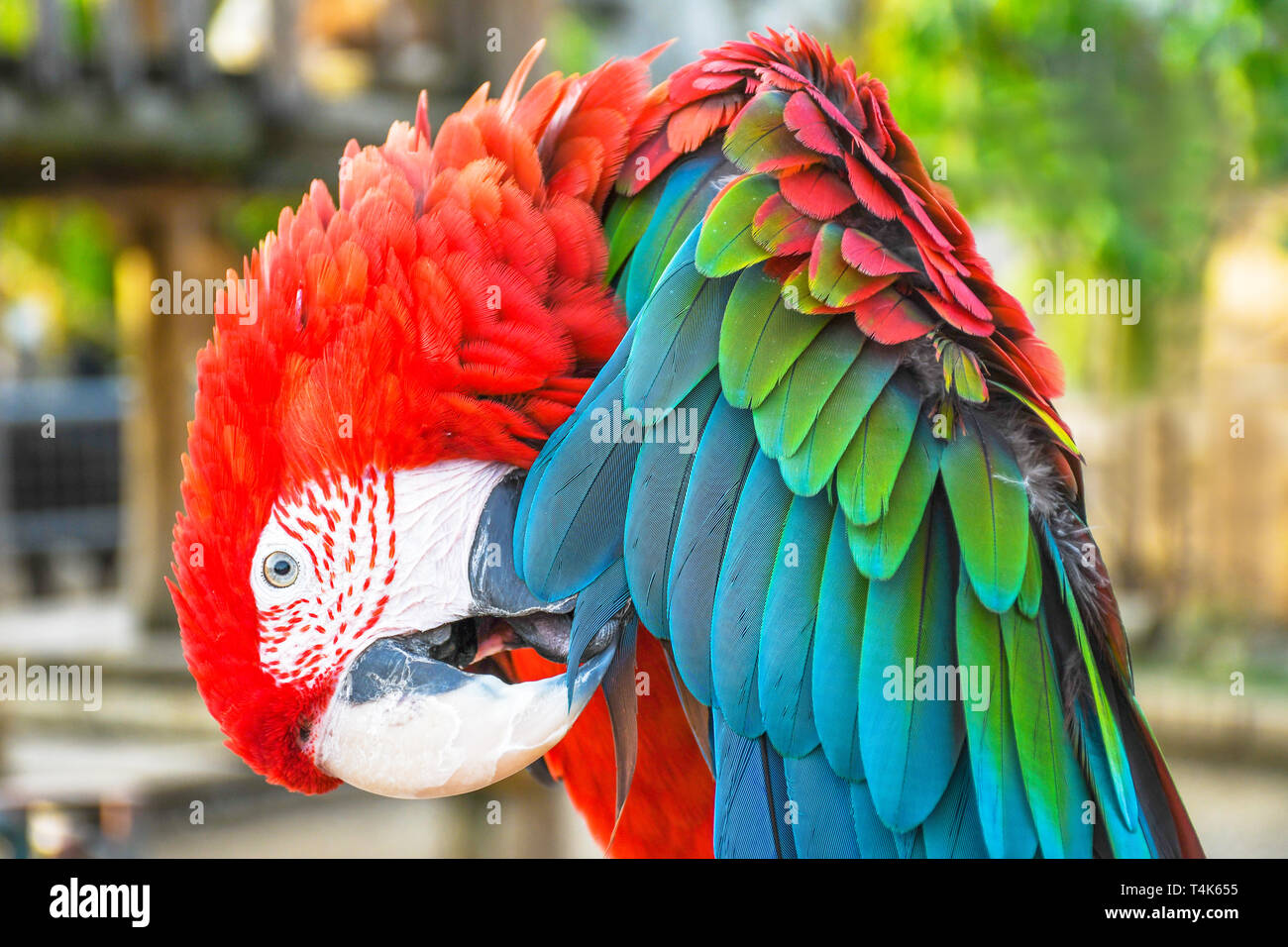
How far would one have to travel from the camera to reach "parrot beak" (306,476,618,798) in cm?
56

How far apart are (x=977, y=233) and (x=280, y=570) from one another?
1.65m

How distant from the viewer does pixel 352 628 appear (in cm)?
57

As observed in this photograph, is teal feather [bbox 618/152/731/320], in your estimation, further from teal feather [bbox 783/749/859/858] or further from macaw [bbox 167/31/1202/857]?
teal feather [bbox 783/749/859/858]

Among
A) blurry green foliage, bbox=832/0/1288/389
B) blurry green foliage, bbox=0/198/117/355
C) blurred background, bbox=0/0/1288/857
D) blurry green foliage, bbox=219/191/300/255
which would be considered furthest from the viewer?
blurry green foliage, bbox=0/198/117/355

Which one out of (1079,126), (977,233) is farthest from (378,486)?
(1079,126)

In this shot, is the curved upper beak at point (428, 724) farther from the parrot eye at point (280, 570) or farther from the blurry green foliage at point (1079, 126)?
the blurry green foliage at point (1079, 126)

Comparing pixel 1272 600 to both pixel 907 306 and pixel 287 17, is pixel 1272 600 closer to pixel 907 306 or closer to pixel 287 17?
pixel 287 17

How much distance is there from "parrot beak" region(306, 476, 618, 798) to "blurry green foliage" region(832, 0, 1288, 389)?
7.46 feet

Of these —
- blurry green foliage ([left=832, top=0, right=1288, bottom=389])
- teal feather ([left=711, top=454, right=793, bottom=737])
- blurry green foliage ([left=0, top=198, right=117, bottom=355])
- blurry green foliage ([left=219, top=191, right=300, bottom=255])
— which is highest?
blurry green foliage ([left=0, top=198, right=117, bottom=355])

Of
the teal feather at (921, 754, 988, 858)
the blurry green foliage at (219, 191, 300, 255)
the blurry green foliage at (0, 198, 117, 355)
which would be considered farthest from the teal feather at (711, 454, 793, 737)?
the blurry green foliage at (0, 198, 117, 355)

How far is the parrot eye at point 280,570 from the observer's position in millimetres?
568

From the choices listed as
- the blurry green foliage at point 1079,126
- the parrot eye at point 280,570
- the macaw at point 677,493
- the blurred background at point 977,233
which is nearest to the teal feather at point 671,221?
the macaw at point 677,493

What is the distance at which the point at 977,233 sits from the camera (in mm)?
1978
